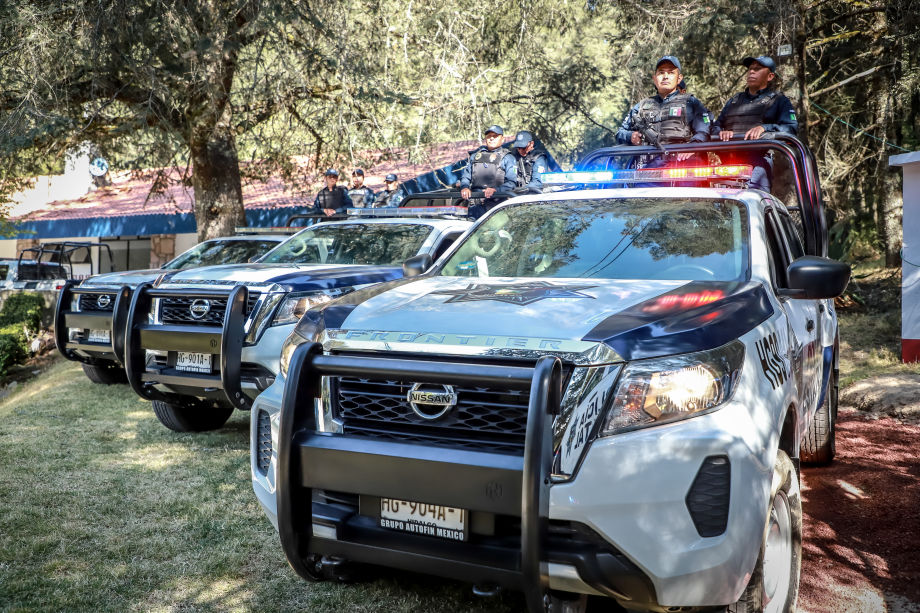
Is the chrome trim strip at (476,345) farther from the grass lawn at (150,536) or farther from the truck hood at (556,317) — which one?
the grass lawn at (150,536)

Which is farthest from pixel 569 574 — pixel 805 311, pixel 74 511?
pixel 74 511

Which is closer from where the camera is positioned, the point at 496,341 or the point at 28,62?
the point at 496,341

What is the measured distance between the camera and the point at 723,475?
8.79 ft

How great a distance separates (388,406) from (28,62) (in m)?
10.1

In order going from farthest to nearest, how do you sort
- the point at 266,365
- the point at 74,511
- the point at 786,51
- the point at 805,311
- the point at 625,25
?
the point at 625,25
the point at 786,51
the point at 266,365
the point at 74,511
the point at 805,311

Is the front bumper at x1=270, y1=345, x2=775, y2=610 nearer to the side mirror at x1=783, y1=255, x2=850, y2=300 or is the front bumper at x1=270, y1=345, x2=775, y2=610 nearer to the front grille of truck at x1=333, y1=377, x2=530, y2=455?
the front grille of truck at x1=333, y1=377, x2=530, y2=455

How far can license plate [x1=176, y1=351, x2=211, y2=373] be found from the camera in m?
6.05

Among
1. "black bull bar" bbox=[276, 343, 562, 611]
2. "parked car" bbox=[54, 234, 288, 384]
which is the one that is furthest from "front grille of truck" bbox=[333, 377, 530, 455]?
"parked car" bbox=[54, 234, 288, 384]

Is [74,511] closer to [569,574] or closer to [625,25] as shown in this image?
[569,574]

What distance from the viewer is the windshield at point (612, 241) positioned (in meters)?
3.91

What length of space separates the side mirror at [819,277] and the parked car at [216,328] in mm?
3542

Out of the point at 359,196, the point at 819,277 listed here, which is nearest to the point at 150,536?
the point at 819,277

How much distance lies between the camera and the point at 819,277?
11.7 ft

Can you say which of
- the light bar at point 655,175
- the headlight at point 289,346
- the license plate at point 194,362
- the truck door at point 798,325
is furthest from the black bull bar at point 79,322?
the truck door at point 798,325
